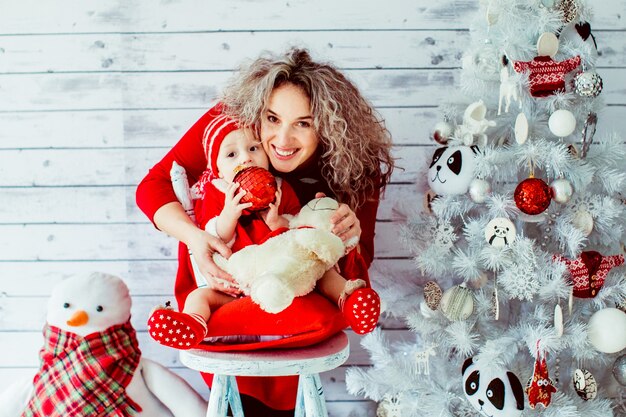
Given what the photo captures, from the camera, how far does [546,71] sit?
1404mm

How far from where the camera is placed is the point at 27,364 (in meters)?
1.98

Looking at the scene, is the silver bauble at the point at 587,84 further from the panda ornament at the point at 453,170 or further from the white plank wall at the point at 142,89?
the white plank wall at the point at 142,89

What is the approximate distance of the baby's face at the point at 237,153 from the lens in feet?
4.51

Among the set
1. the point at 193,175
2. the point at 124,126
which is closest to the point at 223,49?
the point at 124,126

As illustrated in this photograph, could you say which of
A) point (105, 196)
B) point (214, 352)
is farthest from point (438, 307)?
point (105, 196)

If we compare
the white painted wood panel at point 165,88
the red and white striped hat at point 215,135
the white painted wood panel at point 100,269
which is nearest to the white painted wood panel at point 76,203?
the white painted wood panel at point 100,269

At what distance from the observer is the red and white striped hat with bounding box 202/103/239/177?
54.9 inches

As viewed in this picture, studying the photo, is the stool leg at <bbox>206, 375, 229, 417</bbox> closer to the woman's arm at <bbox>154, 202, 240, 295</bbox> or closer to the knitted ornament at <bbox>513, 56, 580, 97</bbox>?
the woman's arm at <bbox>154, 202, 240, 295</bbox>

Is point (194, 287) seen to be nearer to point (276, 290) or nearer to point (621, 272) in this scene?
point (276, 290)

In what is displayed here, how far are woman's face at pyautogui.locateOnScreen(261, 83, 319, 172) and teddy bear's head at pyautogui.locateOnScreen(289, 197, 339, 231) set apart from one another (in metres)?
0.11

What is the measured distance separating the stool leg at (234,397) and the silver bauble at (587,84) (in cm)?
102

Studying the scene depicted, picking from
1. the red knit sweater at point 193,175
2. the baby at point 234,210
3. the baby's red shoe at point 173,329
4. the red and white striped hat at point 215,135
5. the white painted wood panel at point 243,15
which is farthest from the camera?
the white painted wood panel at point 243,15

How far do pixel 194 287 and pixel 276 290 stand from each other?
39cm

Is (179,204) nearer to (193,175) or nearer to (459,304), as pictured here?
(193,175)
